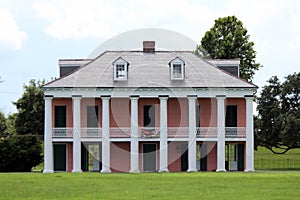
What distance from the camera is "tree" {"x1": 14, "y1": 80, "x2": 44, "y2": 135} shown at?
94875 millimetres

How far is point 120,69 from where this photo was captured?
5916 cm

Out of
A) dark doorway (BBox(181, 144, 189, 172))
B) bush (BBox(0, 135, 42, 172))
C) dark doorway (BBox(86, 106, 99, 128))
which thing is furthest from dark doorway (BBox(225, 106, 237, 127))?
bush (BBox(0, 135, 42, 172))

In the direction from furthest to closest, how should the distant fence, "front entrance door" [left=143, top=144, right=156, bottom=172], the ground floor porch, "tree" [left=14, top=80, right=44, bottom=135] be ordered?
"tree" [left=14, top=80, right=44, bottom=135]
the distant fence
"front entrance door" [left=143, top=144, right=156, bottom=172]
the ground floor porch

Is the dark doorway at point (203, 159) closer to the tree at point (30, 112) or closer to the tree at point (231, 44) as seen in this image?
the tree at point (231, 44)

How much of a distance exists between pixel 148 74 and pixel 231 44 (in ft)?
69.2

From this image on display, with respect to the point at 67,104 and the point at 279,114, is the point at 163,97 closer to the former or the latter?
the point at 67,104

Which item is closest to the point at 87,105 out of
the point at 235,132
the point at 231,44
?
the point at 235,132

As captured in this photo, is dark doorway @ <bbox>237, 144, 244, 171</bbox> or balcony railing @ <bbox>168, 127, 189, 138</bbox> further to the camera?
dark doorway @ <bbox>237, 144, 244, 171</bbox>

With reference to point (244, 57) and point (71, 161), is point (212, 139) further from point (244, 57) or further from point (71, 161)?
point (244, 57)

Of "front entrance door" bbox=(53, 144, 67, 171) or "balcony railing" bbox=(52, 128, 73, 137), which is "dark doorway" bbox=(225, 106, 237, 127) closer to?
"balcony railing" bbox=(52, 128, 73, 137)

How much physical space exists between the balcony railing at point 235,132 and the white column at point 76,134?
1057cm

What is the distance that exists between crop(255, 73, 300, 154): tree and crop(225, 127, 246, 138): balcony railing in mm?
7407

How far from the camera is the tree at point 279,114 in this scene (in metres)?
65.1

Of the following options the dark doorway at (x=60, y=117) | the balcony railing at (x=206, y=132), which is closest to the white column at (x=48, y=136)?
the dark doorway at (x=60, y=117)
